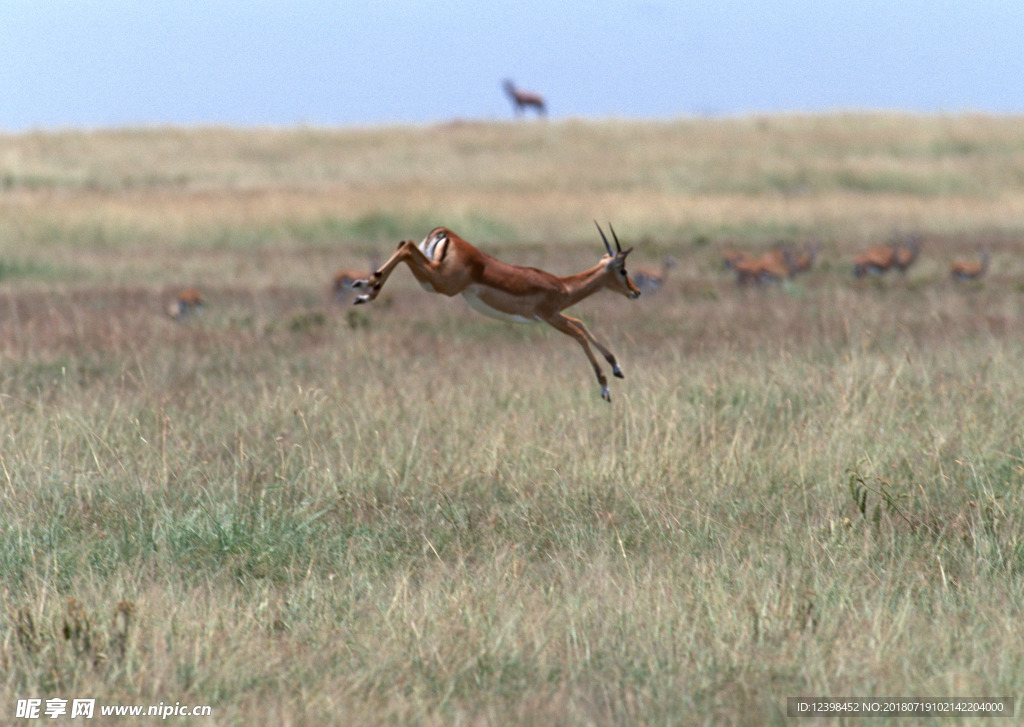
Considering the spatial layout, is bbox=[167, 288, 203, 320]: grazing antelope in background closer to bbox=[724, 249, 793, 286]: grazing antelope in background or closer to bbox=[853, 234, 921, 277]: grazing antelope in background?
bbox=[724, 249, 793, 286]: grazing antelope in background

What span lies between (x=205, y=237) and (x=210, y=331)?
1405cm

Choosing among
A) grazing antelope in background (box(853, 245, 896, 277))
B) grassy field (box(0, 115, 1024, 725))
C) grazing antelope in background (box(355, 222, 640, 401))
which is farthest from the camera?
grazing antelope in background (box(853, 245, 896, 277))

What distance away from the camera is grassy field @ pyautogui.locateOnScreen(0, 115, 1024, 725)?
3473mm

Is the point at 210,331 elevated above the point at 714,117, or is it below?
below

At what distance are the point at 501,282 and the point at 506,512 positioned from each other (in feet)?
6.79

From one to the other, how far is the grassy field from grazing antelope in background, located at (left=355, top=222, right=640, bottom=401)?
1.05 metres

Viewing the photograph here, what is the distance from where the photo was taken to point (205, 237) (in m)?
24.5

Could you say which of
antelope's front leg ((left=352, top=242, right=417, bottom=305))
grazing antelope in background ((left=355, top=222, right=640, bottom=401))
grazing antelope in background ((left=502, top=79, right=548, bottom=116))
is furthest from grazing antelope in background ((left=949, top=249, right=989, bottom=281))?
grazing antelope in background ((left=502, top=79, right=548, bottom=116))

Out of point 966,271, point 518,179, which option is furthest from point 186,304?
point 518,179

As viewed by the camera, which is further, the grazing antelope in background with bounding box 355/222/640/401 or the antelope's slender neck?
the antelope's slender neck

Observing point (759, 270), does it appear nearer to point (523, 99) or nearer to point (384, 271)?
point (384, 271)

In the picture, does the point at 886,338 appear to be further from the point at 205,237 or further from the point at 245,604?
the point at 205,237

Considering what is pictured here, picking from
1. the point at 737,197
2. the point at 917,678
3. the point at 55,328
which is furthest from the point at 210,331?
the point at 737,197

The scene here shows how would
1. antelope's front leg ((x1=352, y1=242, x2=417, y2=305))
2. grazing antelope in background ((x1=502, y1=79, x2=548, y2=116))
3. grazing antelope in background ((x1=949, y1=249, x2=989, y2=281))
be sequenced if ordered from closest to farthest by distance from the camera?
1. antelope's front leg ((x1=352, y1=242, x2=417, y2=305))
2. grazing antelope in background ((x1=949, y1=249, x2=989, y2=281))
3. grazing antelope in background ((x1=502, y1=79, x2=548, y2=116))
